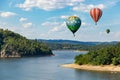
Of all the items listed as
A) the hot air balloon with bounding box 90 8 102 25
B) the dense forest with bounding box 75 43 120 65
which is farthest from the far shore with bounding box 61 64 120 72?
the hot air balloon with bounding box 90 8 102 25

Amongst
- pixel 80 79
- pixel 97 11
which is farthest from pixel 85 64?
pixel 97 11

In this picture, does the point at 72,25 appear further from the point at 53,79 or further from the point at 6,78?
the point at 6,78

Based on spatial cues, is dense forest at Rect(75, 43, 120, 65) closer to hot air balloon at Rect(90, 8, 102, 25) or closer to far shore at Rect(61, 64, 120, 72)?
far shore at Rect(61, 64, 120, 72)

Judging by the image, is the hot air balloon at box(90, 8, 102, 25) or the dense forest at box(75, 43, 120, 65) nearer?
the hot air balloon at box(90, 8, 102, 25)

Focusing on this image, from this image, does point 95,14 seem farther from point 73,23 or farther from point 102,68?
point 102,68

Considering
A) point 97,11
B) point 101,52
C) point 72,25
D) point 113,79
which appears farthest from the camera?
point 101,52

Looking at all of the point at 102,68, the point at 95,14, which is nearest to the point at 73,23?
the point at 95,14
